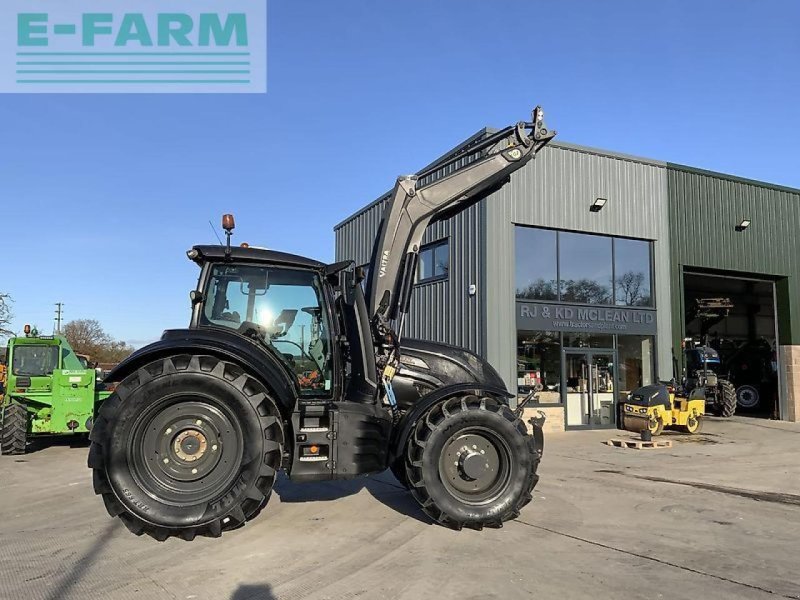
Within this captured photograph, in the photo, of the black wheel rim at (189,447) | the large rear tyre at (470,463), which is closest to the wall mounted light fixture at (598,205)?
the large rear tyre at (470,463)

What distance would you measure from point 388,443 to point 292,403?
105cm

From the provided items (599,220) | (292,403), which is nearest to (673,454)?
(599,220)

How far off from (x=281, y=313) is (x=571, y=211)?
1173cm

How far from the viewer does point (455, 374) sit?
22.0 feet

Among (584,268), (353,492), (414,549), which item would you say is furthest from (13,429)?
(584,268)

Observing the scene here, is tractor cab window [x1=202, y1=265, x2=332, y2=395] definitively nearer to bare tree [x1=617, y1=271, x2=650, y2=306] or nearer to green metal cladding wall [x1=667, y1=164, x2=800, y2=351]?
bare tree [x1=617, y1=271, x2=650, y2=306]

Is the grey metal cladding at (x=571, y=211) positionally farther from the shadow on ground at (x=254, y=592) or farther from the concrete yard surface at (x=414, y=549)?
the shadow on ground at (x=254, y=592)

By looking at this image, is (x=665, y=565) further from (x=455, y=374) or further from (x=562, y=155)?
(x=562, y=155)

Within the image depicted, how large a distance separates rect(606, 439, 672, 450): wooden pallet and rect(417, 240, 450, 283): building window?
5963 millimetres

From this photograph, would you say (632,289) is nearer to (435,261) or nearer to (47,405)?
(435,261)

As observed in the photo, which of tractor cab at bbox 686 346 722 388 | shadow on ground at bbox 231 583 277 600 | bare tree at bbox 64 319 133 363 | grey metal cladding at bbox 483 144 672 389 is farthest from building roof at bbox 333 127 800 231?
bare tree at bbox 64 319 133 363

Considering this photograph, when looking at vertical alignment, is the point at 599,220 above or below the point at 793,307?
above

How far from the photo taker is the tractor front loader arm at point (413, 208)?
6.86 metres

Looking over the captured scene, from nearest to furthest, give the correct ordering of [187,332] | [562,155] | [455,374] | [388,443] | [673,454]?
1. [187,332]
2. [388,443]
3. [455,374]
4. [673,454]
5. [562,155]
